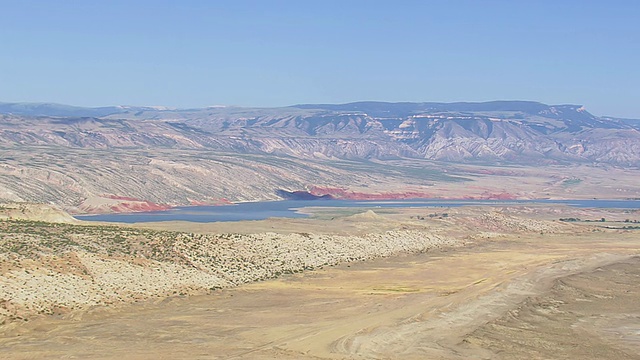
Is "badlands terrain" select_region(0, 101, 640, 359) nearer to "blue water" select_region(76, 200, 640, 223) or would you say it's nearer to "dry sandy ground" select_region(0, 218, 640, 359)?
"dry sandy ground" select_region(0, 218, 640, 359)

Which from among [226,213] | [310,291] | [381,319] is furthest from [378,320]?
[226,213]

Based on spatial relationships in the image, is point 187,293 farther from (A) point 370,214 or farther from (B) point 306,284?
(A) point 370,214

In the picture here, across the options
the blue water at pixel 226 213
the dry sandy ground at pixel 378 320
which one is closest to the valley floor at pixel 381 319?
the dry sandy ground at pixel 378 320

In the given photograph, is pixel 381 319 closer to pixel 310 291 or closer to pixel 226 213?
pixel 310 291

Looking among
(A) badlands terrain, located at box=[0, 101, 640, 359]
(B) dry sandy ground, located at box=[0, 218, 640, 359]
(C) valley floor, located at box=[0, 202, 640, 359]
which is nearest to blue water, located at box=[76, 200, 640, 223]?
(A) badlands terrain, located at box=[0, 101, 640, 359]

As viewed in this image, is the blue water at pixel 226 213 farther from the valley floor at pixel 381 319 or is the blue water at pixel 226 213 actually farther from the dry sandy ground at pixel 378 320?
the dry sandy ground at pixel 378 320

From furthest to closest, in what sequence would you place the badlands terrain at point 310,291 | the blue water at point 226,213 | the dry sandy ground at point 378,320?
the blue water at point 226,213, the badlands terrain at point 310,291, the dry sandy ground at point 378,320
